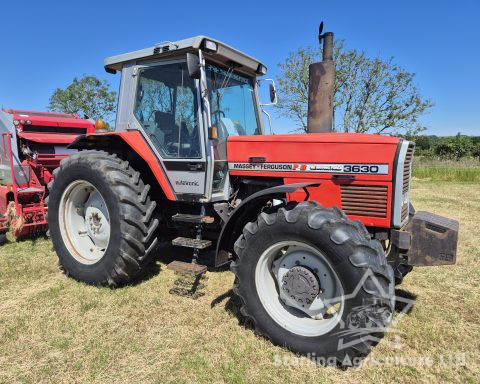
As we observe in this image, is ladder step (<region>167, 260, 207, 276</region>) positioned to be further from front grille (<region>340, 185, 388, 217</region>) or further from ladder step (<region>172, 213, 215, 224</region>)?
front grille (<region>340, 185, 388, 217</region>)

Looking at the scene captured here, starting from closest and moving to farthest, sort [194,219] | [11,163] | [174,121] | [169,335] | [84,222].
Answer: [169,335] < [194,219] < [174,121] < [84,222] < [11,163]

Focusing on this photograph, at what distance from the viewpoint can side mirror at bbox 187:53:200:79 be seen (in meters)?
3.22

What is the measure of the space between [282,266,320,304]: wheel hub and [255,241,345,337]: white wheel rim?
0.21ft

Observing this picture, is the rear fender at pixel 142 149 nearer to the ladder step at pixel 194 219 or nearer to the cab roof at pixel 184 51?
the ladder step at pixel 194 219

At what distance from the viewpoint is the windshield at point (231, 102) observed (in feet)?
12.5

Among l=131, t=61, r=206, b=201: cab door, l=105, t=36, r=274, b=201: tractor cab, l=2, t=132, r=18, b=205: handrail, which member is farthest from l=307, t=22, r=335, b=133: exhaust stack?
l=2, t=132, r=18, b=205: handrail

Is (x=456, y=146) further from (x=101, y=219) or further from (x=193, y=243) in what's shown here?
(x=101, y=219)

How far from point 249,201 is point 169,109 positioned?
1.46 metres

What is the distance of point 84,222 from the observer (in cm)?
442

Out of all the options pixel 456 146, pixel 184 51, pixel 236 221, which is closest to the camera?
pixel 236 221

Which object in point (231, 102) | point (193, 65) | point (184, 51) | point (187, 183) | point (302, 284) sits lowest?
point (302, 284)

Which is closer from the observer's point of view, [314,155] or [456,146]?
[314,155]

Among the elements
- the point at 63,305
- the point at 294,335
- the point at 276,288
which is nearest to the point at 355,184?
the point at 276,288

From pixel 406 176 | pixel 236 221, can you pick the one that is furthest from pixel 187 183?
pixel 406 176
